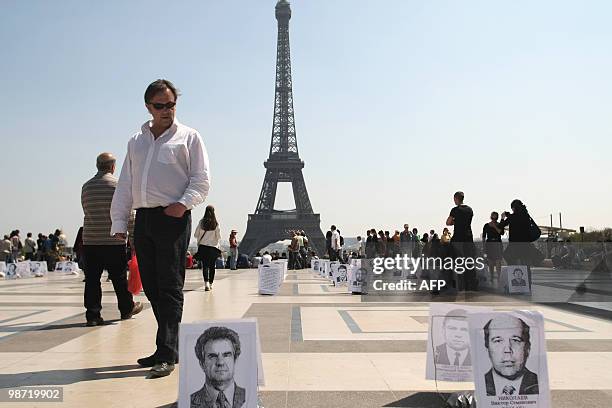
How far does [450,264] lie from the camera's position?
434 inches

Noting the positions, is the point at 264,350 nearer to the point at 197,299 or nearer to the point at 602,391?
the point at 602,391

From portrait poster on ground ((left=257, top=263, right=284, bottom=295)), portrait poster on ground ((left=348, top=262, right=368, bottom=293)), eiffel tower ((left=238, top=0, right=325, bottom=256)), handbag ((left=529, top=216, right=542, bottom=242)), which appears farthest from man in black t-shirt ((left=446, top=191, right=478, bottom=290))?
eiffel tower ((left=238, top=0, right=325, bottom=256))

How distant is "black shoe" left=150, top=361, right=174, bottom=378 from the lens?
3.89 metres

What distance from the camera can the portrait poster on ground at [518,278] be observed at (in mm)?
10883

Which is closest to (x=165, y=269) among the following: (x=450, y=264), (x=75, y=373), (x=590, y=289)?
(x=75, y=373)

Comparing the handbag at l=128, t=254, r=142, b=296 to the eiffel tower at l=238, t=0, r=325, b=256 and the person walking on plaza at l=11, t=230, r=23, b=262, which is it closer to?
the person walking on plaza at l=11, t=230, r=23, b=262

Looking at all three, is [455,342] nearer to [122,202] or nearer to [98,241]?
[122,202]

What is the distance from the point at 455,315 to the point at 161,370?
1.89 m

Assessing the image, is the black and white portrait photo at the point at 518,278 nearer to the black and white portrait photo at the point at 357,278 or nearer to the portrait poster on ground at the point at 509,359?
the black and white portrait photo at the point at 357,278

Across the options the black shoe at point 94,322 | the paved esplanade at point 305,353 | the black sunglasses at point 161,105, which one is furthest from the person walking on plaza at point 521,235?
the black sunglasses at point 161,105

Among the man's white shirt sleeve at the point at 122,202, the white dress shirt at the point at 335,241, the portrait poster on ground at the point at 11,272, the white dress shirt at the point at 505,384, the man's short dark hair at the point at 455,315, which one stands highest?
the man's white shirt sleeve at the point at 122,202

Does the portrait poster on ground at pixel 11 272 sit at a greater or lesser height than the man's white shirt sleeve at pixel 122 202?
lesser

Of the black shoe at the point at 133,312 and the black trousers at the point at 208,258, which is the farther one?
the black trousers at the point at 208,258

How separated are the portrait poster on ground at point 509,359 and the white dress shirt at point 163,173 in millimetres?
2126
